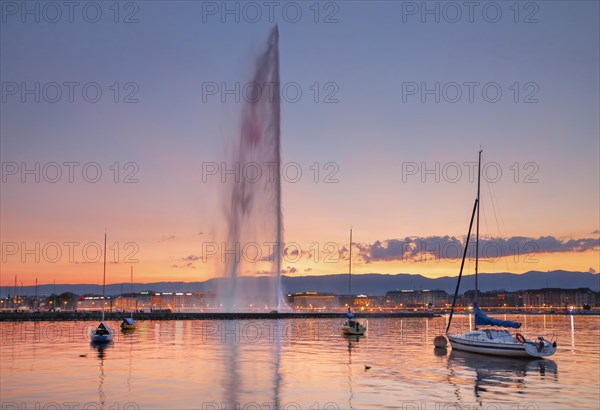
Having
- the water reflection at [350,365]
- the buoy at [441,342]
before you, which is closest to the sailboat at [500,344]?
the buoy at [441,342]

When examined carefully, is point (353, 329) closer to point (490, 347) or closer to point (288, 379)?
point (490, 347)

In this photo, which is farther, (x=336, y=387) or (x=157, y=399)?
(x=336, y=387)

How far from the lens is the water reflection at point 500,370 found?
32469 mm

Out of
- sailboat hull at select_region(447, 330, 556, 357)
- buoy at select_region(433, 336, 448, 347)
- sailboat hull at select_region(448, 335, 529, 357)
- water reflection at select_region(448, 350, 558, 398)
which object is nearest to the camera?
water reflection at select_region(448, 350, 558, 398)

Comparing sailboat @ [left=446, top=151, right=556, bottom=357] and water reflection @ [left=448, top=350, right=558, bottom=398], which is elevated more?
sailboat @ [left=446, top=151, right=556, bottom=357]

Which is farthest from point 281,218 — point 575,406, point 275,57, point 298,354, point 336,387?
point 575,406

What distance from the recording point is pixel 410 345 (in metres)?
62.4

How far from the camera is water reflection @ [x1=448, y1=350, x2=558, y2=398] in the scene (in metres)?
32.5

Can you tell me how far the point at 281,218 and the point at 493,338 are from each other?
51.9m

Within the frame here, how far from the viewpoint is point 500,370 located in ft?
130

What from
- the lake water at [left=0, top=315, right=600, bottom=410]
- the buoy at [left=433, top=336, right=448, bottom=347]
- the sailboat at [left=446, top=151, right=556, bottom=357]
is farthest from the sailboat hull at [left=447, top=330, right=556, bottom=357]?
the buoy at [left=433, top=336, right=448, bottom=347]

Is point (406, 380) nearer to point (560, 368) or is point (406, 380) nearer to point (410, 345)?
point (560, 368)

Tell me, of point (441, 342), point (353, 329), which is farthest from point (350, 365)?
point (353, 329)

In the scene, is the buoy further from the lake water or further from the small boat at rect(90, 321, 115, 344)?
the small boat at rect(90, 321, 115, 344)
